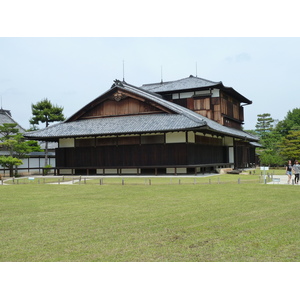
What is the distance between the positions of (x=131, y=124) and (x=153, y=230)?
2175cm

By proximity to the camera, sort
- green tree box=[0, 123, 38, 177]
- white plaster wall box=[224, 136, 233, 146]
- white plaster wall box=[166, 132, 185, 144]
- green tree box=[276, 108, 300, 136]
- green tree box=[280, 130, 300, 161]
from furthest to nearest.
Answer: green tree box=[276, 108, 300, 136], green tree box=[280, 130, 300, 161], white plaster wall box=[224, 136, 233, 146], green tree box=[0, 123, 38, 177], white plaster wall box=[166, 132, 185, 144]

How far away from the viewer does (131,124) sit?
94.4ft

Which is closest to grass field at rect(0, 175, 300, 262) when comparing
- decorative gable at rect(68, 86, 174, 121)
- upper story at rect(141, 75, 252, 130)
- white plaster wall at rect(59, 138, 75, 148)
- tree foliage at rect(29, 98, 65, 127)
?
decorative gable at rect(68, 86, 174, 121)

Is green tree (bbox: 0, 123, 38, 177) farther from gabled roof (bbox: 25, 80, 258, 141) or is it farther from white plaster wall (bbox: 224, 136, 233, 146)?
white plaster wall (bbox: 224, 136, 233, 146)

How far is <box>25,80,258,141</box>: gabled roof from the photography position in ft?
85.2

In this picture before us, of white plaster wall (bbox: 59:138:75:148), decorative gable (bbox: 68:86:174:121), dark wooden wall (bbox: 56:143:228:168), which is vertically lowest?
dark wooden wall (bbox: 56:143:228:168)

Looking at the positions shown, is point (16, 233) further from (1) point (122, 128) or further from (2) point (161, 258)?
(1) point (122, 128)

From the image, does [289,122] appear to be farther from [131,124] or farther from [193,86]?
[131,124]

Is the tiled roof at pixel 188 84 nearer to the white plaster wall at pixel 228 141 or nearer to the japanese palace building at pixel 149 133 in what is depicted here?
the japanese palace building at pixel 149 133

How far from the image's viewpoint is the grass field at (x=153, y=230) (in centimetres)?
563

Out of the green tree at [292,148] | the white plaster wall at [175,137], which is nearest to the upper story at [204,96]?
the white plaster wall at [175,137]

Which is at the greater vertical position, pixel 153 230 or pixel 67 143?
pixel 67 143

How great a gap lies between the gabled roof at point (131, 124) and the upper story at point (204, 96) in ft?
11.4

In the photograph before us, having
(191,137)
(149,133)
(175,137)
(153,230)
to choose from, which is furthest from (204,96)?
(153,230)
